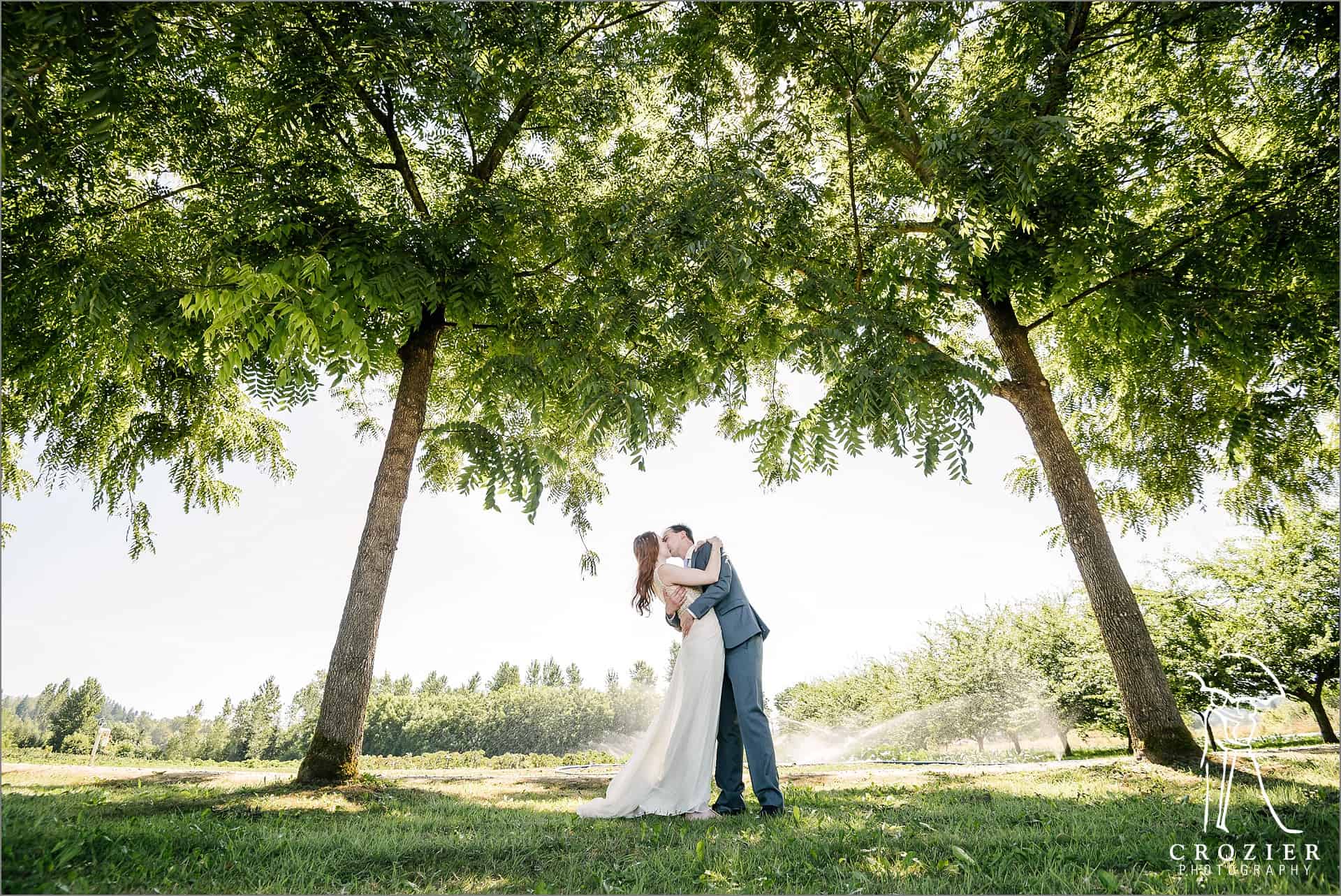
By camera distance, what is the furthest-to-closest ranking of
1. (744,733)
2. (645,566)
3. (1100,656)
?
1. (1100,656)
2. (645,566)
3. (744,733)

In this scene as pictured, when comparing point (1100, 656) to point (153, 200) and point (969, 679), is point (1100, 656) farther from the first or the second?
point (153, 200)

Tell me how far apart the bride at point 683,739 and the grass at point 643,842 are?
33 centimetres

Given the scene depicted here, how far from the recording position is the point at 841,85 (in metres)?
5.04

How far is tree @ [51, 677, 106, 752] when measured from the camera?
10.7 meters

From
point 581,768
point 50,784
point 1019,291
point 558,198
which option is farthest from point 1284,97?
point 50,784

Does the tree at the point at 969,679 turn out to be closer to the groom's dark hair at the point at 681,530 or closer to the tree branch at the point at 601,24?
the groom's dark hair at the point at 681,530

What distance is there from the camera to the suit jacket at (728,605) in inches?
216

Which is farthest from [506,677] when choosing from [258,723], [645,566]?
[645,566]

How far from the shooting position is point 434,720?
25.1m

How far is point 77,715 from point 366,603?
8.67 meters

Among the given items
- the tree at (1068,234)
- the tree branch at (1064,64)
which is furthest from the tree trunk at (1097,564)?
the tree branch at (1064,64)

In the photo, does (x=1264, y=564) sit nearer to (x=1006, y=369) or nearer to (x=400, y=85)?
(x=1006, y=369)

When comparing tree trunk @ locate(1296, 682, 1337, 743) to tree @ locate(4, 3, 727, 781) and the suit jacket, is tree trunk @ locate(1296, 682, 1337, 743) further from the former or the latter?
tree @ locate(4, 3, 727, 781)

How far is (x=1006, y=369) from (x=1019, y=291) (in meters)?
1.20
